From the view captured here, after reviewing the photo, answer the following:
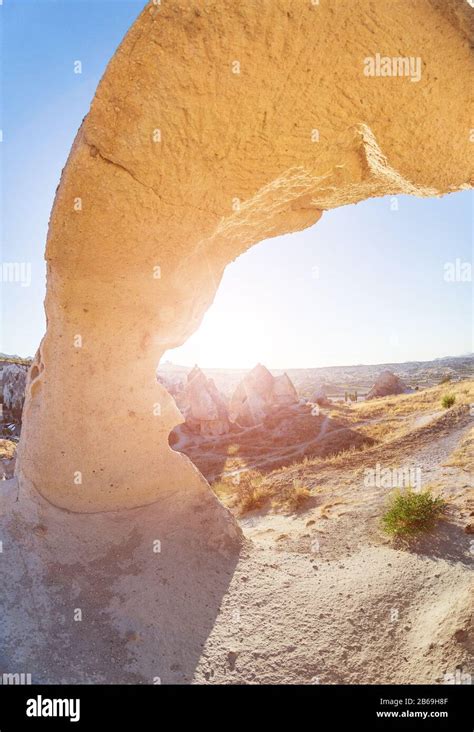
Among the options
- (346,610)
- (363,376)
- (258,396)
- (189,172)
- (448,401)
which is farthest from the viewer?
(363,376)

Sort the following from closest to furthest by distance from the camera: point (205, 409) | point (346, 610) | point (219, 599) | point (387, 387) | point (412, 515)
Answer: point (346, 610) < point (219, 599) < point (412, 515) < point (205, 409) < point (387, 387)

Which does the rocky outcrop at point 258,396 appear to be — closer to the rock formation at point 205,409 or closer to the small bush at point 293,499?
the rock formation at point 205,409

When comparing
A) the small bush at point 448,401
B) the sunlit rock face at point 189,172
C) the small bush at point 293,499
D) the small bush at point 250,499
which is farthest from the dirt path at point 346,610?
the small bush at point 448,401

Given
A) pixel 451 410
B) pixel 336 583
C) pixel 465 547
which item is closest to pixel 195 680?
pixel 336 583

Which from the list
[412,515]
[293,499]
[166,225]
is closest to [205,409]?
[293,499]

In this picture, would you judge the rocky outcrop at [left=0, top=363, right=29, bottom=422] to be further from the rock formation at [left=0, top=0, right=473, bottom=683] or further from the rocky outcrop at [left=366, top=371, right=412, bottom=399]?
the rocky outcrop at [left=366, top=371, right=412, bottom=399]

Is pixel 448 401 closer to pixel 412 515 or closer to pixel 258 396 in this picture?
pixel 412 515

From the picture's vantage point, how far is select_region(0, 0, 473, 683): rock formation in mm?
2508

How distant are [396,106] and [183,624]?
4146 millimetres

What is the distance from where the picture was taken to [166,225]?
3.42m

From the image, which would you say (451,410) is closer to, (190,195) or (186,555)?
(186,555)

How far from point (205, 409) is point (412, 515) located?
47.6ft

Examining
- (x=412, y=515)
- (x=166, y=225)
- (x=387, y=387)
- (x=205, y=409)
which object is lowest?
(x=412, y=515)

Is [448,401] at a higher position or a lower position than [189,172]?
lower
